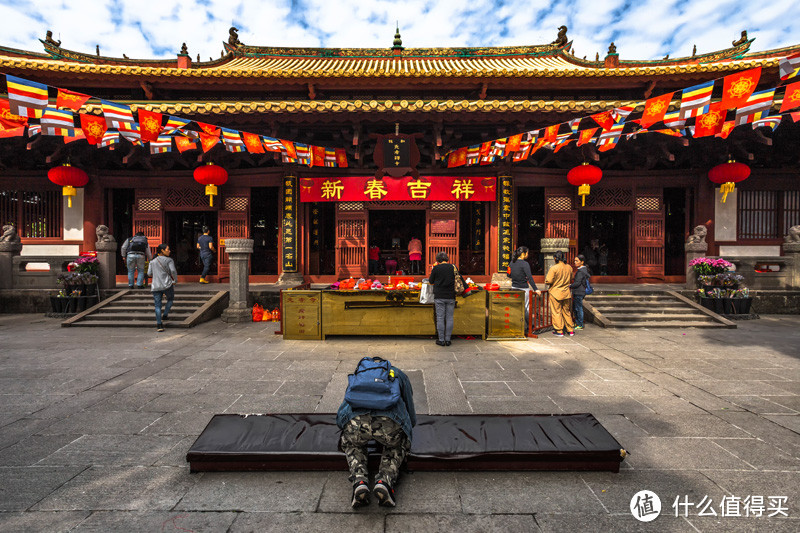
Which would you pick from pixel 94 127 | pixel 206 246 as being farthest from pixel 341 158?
pixel 94 127

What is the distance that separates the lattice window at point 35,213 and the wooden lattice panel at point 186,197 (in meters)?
3.37

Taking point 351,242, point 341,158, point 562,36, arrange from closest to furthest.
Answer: point 341,158
point 351,242
point 562,36

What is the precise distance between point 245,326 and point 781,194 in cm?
1552

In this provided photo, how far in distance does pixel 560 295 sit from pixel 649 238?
6.10 metres

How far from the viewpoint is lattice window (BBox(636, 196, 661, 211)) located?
1091 centimetres

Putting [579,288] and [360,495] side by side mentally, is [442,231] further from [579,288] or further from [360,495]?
[360,495]

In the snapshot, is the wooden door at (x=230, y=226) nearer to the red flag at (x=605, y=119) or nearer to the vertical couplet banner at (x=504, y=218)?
the vertical couplet banner at (x=504, y=218)

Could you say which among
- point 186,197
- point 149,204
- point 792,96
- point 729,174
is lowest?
point 149,204

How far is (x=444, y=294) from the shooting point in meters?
6.06

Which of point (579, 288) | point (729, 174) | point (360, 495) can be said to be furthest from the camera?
point (729, 174)

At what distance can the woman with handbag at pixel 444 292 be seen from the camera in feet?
19.8

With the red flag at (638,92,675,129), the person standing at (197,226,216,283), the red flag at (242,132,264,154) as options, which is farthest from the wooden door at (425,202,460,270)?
the person standing at (197,226,216,283)

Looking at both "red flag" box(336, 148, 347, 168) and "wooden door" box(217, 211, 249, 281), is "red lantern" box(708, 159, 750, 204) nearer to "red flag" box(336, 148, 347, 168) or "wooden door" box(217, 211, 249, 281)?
"red flag" box(336, 148, 347, 168)

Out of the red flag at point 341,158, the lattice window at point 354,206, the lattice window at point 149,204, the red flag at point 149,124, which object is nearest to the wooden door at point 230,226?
the lattice window at point 149,204
